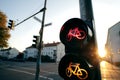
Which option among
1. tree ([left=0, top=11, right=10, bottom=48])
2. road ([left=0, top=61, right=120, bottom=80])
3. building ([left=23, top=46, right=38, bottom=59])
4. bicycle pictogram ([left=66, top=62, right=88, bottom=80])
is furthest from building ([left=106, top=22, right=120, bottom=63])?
building ([left=23, top=46, right=38, bottom=59])

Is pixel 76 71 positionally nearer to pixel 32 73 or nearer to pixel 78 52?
pixel 78 52

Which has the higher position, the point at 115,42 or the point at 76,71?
the point at 115,42

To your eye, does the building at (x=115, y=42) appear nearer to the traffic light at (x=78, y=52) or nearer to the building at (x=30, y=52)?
the traffic light at (x=78, y=52)

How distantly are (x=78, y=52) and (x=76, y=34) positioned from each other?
0.68ft

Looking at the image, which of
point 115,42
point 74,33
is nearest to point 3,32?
point 115,42

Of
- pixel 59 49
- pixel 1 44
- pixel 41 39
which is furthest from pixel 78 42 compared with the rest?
pixel 59 49

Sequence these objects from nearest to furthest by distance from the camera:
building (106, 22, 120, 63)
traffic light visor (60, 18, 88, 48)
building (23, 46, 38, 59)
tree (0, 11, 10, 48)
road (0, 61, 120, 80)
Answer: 1. traffic light visor (60, 18, 88, 48)
2. road (0, 61, 120, 80)
3. tree (0, 11, 10, 48)
4. building (106, 22, 120, 63)
5. building (23, 46, 38, 59)

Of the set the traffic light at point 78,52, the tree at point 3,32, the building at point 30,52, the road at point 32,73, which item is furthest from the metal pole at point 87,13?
the building at point 30,52

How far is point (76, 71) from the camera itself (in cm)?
155

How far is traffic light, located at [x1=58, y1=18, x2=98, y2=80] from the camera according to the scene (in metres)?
1.48

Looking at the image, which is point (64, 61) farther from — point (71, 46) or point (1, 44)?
point (1, 44)

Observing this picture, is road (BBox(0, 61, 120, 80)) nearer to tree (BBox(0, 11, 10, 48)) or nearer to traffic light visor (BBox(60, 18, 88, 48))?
tree (BBox(0, 11, 10, 48))

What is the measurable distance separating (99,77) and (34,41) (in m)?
9.32

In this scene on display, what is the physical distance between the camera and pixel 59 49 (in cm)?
7962
